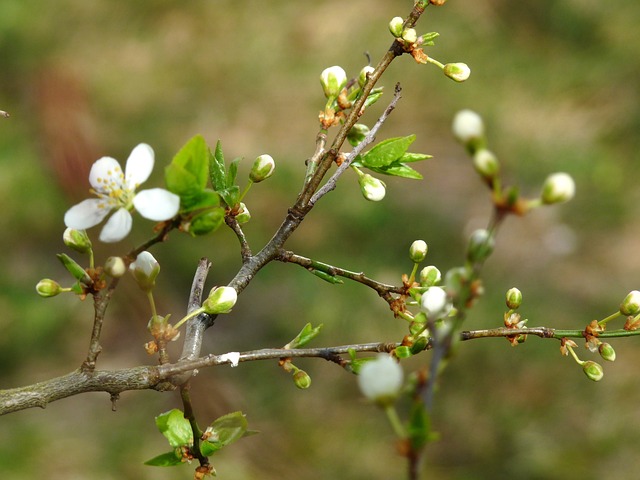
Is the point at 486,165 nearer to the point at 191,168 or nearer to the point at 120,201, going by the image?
the point at 191,168

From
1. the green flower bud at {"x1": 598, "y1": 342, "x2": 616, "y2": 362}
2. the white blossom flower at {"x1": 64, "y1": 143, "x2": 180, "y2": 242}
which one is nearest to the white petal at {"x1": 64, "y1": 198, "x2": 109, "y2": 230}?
the white blossom flower at {"x1": 64, "y1": 143, "x2": 180, "y2": 242}

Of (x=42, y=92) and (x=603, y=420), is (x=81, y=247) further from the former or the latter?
(x=42, y=92)

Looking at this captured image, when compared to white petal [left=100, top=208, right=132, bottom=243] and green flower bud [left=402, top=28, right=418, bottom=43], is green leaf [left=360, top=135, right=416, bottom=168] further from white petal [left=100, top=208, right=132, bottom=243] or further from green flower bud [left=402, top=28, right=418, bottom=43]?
white petal [left=100, top=208, right=132, bottom=243]

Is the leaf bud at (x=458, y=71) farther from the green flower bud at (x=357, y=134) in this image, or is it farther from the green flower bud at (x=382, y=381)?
the green flower bud at (x=382, y=381)

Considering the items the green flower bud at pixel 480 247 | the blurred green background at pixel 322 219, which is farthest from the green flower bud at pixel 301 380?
the blurred green background at pixel 322 219

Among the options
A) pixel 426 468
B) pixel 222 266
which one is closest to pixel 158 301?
pixel 222 266

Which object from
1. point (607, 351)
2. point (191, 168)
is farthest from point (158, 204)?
point (607, 351)
